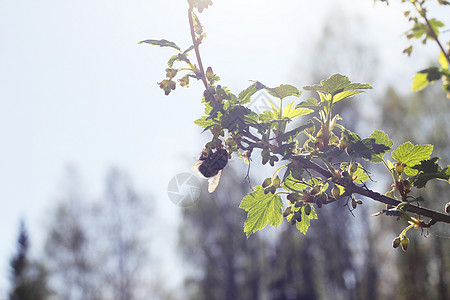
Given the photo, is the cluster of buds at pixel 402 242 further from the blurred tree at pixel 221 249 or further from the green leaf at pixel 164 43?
the blurred tree at pixel 221 249

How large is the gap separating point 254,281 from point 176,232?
4699mm

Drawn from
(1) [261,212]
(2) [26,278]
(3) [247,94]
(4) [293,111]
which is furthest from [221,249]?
(3) [247,94]

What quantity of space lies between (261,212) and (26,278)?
35.2m

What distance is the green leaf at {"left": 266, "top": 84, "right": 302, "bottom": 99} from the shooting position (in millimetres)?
1199

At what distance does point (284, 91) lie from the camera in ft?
3.98

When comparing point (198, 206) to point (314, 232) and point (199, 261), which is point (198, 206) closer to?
point (199, 261)

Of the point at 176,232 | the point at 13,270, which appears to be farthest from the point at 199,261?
the point at 13,270

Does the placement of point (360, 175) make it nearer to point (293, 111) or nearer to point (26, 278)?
point (293, 111)

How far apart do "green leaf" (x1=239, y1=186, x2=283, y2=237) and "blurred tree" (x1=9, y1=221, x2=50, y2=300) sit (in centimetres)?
3124

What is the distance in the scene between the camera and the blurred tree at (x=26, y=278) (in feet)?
98.8

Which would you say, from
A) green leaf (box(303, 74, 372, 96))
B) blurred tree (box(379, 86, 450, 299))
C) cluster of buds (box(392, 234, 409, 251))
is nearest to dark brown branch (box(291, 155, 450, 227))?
cluster of buds (box(392, 234, 409, 251))

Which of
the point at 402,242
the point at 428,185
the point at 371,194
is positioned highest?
the point at 428,185

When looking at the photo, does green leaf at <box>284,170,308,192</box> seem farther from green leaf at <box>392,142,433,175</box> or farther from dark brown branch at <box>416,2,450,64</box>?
dark brown branch at <box>416,2,450,64</box>

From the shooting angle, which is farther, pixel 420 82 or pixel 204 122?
pixel 204 122
